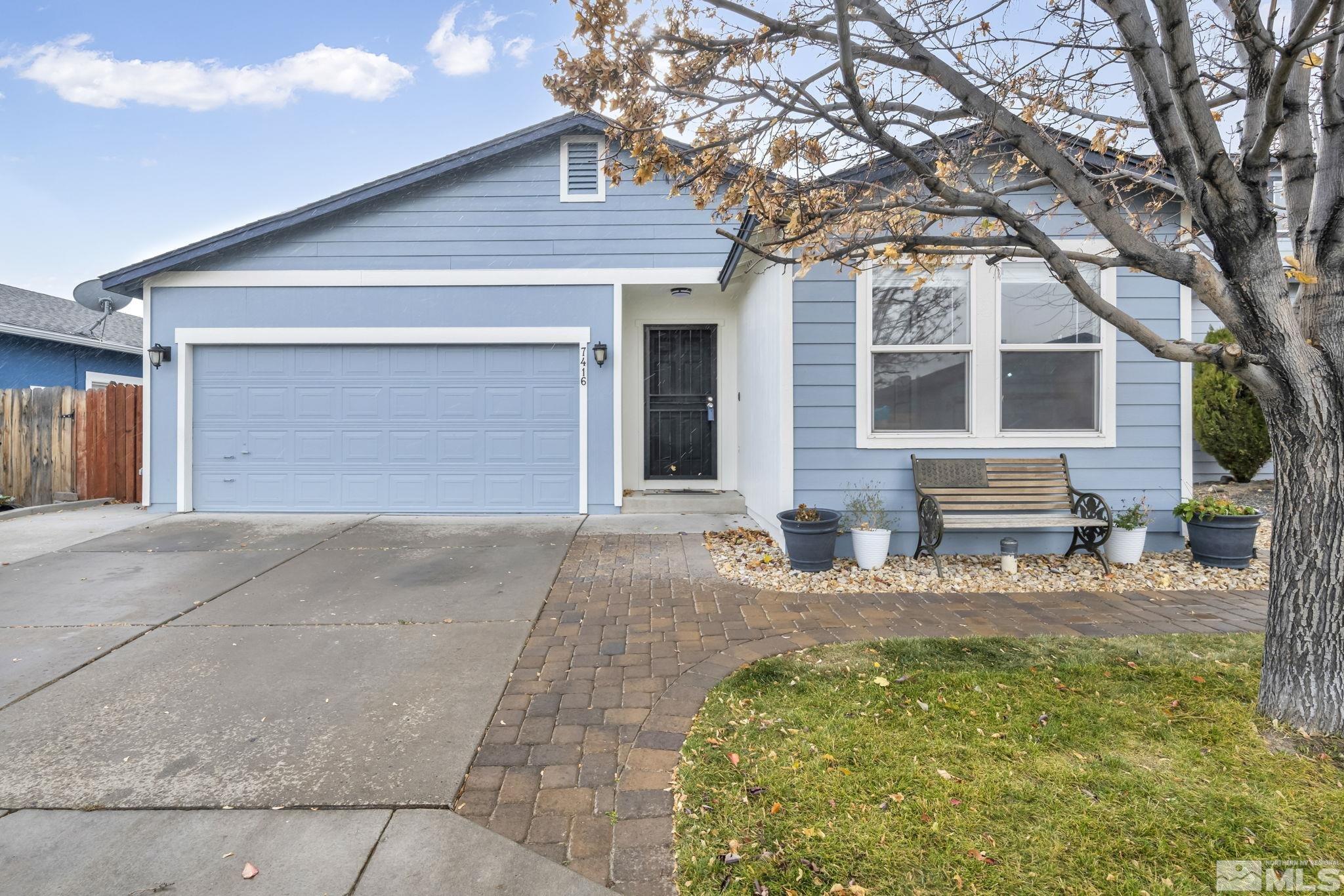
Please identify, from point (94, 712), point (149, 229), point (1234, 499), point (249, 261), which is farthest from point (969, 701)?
→ point (149, 229)

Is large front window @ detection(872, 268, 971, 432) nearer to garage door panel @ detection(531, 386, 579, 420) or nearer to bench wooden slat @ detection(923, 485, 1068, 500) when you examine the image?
bench wooden slat @ detection(923, 485, 1068, 500)

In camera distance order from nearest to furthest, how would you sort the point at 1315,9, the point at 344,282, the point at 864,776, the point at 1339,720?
the point at 1315,9, the point at 864,776, the point at 1339,720, the point at 344,282

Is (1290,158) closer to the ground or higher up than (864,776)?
higher up

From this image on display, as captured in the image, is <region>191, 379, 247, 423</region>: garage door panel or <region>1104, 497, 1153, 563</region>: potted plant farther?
<region>191, 379, 247, 423</region>: garage door panel

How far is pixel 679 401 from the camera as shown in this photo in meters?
8.76

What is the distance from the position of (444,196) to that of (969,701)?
7.97 meters

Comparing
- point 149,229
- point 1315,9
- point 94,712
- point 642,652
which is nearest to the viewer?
point 1315,9

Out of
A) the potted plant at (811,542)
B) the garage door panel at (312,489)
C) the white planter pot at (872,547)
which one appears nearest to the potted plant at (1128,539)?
the white planter pot at (872,547)

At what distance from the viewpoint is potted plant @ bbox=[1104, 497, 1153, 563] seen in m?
5.28

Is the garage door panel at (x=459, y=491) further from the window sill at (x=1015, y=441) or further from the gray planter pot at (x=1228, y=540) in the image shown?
the gray planter pot at (x=1228, y=540)

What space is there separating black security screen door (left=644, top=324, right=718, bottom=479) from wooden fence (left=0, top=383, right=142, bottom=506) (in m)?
7.02

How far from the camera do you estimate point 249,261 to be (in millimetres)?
7844

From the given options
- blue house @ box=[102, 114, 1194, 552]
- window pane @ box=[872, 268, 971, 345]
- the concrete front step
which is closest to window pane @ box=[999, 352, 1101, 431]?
window pane @ box=[872, 268, 971, 345]

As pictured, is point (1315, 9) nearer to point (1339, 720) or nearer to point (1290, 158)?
point (1290, 158)
